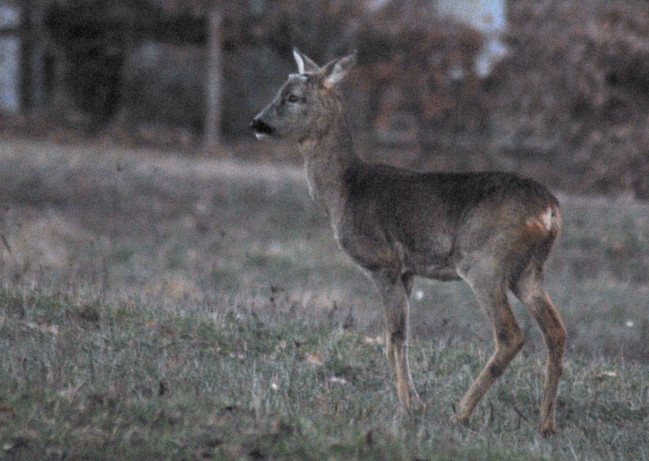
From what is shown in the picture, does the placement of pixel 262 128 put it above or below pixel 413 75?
above

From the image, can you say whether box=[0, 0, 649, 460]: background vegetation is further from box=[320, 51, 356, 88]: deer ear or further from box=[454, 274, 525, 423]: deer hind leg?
box=[320, 51, 356, 88]: deer ear

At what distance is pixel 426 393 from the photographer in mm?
7383

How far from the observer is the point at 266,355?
25.7 feet

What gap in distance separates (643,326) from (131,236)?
735 cm

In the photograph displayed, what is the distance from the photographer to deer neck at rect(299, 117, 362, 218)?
7605mm

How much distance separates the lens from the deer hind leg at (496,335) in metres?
6.59

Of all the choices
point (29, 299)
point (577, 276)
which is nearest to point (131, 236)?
point (577, 276)

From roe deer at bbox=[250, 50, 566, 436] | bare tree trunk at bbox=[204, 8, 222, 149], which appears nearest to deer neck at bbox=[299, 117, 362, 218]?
roe deer at bbox=[250, 50, 566, 436]

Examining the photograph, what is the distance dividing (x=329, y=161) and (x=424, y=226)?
103 centimetres

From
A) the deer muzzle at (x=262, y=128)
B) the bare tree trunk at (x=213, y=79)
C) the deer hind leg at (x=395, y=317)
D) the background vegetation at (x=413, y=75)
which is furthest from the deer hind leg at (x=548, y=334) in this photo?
the bare tree trunk at (x=213, y=79)

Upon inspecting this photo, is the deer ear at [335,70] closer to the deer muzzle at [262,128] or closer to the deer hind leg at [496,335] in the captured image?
the deer muzzle at [262,128]

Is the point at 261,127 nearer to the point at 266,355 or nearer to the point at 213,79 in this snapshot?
the point at 266,355

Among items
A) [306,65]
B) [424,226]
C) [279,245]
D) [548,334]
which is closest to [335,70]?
[306,65]

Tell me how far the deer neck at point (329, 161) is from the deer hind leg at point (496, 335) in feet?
4.58
